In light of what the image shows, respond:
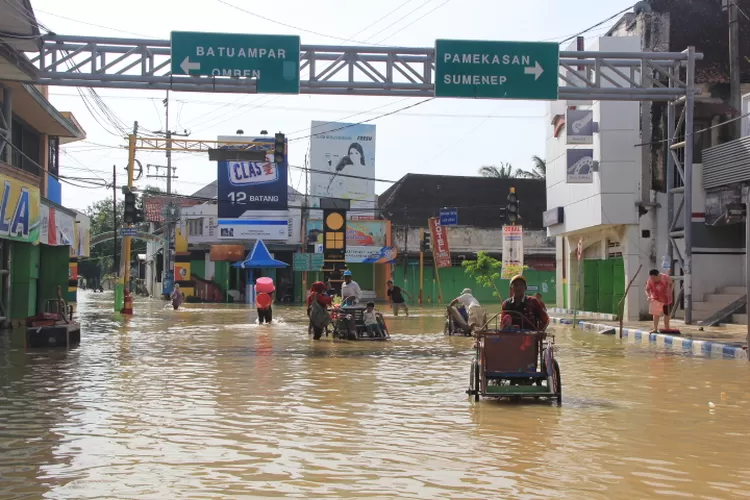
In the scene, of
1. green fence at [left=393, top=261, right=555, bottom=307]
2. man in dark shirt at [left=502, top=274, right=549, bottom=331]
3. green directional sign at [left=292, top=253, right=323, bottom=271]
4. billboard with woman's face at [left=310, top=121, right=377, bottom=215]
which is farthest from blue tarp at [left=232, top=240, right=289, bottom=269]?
man in dark shirt at [left=502, top=274, right=549, bottom=331]

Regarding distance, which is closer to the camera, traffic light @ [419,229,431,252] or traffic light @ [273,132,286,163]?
traffic light @ [273,132,286,163]

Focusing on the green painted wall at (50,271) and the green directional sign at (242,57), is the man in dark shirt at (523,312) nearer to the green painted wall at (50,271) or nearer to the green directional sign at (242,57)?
the green directional sign at (242,57)

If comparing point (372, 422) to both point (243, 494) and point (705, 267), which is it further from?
point (705, 267)

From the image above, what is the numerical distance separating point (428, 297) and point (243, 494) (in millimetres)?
48263

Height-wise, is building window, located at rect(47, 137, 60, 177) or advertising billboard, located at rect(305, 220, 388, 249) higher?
building window, located at rect(47, 137, 60, 177)

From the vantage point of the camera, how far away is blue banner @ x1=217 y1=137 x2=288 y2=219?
50.6 metres

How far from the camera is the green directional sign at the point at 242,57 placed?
19.2 m

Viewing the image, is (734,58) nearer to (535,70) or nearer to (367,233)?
(535,70)

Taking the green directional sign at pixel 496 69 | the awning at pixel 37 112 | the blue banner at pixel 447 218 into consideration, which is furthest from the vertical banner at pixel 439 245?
the green directional sign at pixel 496 69

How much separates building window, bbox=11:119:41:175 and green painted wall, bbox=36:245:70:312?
2.66 meters

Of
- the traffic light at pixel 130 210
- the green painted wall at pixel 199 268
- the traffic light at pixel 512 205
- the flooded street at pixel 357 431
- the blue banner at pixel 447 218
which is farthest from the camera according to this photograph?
the green painted wall at pixel 199 268

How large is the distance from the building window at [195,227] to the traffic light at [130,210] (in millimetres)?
23195

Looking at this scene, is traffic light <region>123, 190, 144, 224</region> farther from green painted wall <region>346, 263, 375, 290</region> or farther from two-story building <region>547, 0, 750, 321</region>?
green painted wall <region>346, 263, 375, 290</region>

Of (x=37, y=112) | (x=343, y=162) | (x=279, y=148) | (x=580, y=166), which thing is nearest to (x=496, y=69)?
(x=279, y=148)
